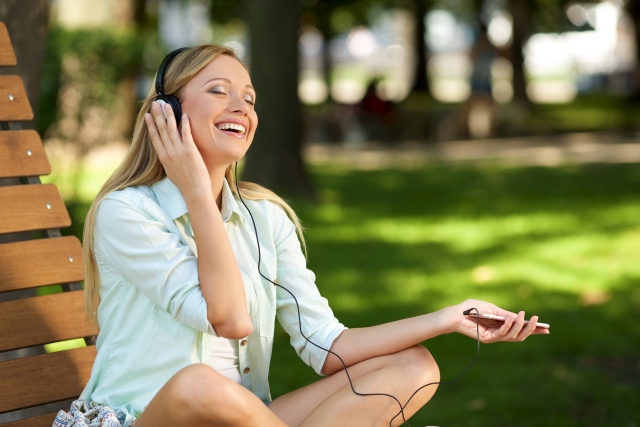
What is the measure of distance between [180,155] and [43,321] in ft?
3.27

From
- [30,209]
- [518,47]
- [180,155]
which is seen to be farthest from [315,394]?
[518,47]

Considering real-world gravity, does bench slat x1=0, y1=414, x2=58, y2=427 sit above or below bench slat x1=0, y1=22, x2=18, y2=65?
below

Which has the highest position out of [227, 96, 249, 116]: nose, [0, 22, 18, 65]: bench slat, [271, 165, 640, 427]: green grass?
[0, 22, 18, 65]: bench slat

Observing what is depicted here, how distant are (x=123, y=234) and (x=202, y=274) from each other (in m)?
0.27

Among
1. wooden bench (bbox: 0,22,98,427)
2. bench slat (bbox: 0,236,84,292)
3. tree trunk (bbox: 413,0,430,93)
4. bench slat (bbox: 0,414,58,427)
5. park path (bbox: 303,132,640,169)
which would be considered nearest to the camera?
bench slat (bbox: 0,414,58,427)

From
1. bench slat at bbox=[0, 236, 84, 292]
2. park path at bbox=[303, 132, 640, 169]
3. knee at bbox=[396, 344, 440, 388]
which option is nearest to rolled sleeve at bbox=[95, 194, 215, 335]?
knee at bbox=[396, 344, 440, 388]

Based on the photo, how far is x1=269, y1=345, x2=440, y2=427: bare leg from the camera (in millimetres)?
2674

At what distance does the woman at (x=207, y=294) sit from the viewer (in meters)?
2.54

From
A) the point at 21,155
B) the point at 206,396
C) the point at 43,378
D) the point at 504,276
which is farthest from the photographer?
the point at 504,276

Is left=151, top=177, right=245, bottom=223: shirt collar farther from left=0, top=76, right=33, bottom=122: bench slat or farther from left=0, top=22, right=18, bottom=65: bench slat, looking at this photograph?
left=0, top=22, right=18, bottom=65: bench slat

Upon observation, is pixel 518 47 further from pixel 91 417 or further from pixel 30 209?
pixel 91 417

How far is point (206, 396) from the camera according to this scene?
2.28 m

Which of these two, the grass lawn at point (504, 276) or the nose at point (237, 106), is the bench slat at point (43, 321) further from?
the grass lawn at point (504, 276)

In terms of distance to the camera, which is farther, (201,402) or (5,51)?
(5,51)
